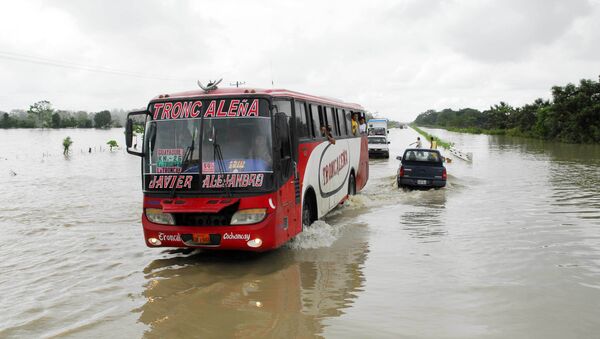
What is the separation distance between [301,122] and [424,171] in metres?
9.13

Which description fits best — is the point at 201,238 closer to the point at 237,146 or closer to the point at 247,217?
the point at 247,217

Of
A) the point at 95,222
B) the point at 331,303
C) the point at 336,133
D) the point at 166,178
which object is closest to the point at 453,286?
the point at 331,303

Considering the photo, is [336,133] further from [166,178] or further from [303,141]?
[166,178]

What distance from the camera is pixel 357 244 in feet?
33.4

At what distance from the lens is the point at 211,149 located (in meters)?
7.97

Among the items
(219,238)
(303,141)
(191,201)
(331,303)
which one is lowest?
(331,303)

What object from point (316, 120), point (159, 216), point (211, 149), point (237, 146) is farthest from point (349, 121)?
point (159, 216)

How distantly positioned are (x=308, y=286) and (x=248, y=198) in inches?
66.1

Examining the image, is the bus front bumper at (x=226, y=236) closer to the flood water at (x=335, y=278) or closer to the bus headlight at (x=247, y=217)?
the bus headlight at (x=247, y=217)

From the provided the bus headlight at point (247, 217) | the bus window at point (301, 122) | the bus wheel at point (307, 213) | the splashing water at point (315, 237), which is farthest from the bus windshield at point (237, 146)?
the splashing water at point (315, 237)

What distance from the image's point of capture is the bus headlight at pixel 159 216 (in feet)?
26.6

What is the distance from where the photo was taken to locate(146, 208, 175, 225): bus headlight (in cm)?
810

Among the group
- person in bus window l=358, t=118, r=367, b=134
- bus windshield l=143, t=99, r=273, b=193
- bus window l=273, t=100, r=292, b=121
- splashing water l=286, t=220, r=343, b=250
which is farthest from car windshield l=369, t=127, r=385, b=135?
bus windshield l=143, t=99, r=273, b=193

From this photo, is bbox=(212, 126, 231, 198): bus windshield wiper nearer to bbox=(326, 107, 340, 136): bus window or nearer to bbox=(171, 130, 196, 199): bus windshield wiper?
bbox=(171, 130, 196, 199): bus windshield wiper
